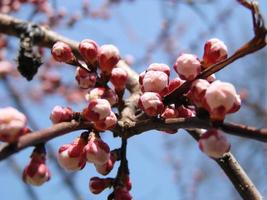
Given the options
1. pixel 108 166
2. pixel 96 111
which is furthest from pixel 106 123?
pixel 108 166

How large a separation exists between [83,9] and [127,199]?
143 inches

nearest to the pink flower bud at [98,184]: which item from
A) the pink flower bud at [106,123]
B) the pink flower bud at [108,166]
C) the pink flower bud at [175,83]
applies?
the pink flower bud at [108,166]

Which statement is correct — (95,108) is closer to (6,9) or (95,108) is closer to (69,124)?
(69,124)

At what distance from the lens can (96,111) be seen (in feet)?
3.37

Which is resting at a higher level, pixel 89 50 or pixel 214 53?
pixel 89 50

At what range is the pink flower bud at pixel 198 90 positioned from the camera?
1005 mm

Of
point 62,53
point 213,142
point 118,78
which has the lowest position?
point 213,142

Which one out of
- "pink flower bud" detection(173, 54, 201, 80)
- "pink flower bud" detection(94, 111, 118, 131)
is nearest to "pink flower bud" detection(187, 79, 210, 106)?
"pink flower bud" detection(173, 54, 201, 80)

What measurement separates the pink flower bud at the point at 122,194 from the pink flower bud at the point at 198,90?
0.89 ft

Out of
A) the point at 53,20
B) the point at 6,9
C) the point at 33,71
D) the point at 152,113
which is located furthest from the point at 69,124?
the point at 53,20

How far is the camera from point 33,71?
163 centimetres

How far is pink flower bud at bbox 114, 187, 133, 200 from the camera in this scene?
108 centimetres

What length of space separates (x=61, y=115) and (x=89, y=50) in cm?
25

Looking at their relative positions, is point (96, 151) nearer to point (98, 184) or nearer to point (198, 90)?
point (98, 184)
